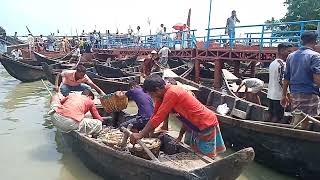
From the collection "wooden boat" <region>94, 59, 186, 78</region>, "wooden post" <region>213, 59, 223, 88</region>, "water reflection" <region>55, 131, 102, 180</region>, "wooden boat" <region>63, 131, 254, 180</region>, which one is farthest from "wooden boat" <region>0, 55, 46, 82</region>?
"wooden boat" <region>63, 131, 254, 180</region>

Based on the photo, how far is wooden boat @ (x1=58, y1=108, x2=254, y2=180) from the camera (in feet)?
13.3

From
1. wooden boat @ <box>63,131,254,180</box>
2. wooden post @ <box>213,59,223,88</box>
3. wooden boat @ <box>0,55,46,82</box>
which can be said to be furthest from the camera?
wooden boat @ <box>0,55,46,82</box>

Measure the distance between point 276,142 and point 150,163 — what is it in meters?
2.46

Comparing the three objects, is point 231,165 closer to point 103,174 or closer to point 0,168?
point 103,174

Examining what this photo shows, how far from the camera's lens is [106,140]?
5.77 meters

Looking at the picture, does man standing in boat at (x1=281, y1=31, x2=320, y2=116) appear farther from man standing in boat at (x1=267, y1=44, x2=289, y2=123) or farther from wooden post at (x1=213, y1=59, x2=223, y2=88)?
wooden post at (x1=213, y1=59, x2=223, y2=88)

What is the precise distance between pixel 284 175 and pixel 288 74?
5.67 ft

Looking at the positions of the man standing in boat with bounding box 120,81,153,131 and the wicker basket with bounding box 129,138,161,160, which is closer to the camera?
the wicker basket with bounding box 129,138,161,160

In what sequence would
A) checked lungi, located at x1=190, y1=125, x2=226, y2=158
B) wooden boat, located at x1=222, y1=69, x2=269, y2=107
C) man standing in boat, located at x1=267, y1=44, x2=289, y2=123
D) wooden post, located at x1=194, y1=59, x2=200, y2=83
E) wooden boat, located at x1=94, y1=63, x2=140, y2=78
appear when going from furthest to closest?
wooden boat, located at x1=94, y1=63, x2=140, y2=78 → wooden post, located at x1=194, y1=59, x2=200, y2=83 → wooden boat, located at x1=222, y1=69, x2=269, y2=107 → man standing in boat, located at x1=267, y1=44, x2=289, y2=123 → checked lungi, located at x1=190, y1=125, x2=226, y2=158

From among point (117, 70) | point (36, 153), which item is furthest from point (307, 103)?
point (117, 70)

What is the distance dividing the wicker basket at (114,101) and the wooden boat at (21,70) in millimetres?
12360

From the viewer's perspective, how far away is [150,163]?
455cm

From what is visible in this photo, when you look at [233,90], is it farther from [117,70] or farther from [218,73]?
[117,70]

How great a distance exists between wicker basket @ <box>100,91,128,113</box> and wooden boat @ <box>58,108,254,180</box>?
3.54ft
